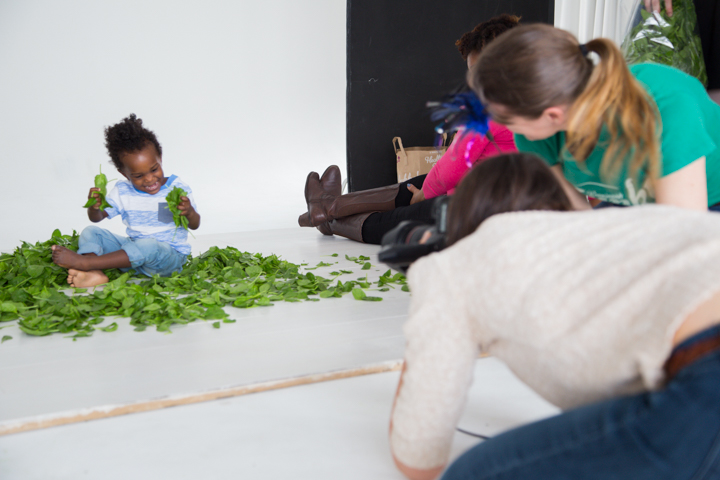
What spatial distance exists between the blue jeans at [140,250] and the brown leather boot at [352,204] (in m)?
1.13

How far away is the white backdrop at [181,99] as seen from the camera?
436 centimetres

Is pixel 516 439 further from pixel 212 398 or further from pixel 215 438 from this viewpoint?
pixel 212 398

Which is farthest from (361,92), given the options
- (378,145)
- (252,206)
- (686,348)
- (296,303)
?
(686,348)

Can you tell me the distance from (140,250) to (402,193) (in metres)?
1.48

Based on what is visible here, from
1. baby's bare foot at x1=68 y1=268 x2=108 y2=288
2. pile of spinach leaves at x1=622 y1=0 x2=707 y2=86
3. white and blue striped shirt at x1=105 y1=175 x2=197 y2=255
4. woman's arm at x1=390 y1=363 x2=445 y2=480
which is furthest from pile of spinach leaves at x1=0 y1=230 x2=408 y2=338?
pile of spinach leaves at x1=622 y1=0 x2=707 y2=86

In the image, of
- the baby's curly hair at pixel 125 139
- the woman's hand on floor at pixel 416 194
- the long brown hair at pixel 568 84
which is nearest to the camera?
the long brown hair at pixel 568 84

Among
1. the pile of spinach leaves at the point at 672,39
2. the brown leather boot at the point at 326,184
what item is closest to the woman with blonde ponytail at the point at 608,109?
the pile of spinach leaves at the point at 672,39

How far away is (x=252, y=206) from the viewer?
16.4 ft

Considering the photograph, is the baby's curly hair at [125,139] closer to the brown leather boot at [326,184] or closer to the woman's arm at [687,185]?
the brown leather boot at [326,184]

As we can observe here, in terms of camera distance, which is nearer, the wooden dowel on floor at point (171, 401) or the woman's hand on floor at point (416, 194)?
the wooden dowel on floor at point (171, 401)

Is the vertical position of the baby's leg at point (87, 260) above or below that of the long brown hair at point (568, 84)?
below

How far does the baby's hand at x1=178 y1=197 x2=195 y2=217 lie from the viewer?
2300mm

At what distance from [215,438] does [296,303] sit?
91cm

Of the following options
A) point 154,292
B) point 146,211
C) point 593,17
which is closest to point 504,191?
point 154,292
